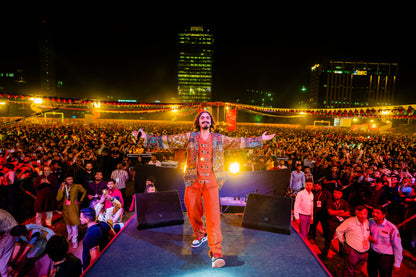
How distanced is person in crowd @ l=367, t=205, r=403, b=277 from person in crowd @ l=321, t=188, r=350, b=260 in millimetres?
1054

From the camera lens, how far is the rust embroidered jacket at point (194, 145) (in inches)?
118

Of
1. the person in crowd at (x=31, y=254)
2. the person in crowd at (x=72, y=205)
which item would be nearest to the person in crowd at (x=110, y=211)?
the person in crowd at (x=72, y=205)

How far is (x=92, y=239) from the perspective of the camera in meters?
2.98

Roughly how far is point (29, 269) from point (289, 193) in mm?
5901

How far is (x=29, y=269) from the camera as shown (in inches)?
114

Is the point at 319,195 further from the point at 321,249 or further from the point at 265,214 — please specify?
the point at 265,214

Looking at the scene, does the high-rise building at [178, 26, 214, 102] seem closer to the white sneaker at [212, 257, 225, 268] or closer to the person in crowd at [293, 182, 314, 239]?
the person in crowd at [293, 182, 314, 239]

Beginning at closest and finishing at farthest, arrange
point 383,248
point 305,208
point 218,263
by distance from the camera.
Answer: point 218,263, point 383,248, point 305,208

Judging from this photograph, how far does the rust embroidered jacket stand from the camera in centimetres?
299

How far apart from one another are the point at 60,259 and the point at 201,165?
1.80m

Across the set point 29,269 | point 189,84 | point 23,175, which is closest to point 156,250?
point 29,269

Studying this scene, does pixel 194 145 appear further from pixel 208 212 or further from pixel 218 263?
pixel 218 263

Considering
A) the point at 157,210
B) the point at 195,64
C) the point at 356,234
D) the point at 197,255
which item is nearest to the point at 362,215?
the point at 356,234

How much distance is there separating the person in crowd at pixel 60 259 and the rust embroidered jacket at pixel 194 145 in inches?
56.6
